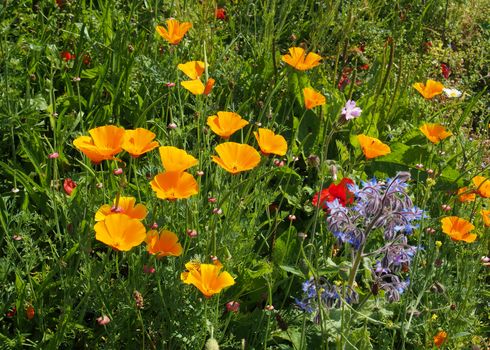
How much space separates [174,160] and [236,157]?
7.1 inches

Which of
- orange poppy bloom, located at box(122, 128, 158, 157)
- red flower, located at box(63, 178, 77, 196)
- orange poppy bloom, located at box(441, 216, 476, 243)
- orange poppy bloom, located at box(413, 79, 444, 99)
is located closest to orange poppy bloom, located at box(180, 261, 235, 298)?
orange poppy bloom, located at box(122, 128, 158, 157)

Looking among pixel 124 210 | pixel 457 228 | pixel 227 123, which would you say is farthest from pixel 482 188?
pixel 124 210

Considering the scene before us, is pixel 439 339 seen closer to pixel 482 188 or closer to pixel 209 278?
pixel 482 188

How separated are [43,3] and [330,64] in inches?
59.7

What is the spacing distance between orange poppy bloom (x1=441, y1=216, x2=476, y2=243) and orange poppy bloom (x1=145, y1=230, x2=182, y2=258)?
907mm

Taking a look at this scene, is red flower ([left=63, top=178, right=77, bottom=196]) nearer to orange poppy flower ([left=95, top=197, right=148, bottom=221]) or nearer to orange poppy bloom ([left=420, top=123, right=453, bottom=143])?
orange poppy flower ([left=95, top=197, right=148, bottom=221])

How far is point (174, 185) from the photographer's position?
1.67 metres

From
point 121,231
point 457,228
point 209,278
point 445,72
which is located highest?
point 121,231

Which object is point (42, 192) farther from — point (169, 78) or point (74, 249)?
point (169, 78)

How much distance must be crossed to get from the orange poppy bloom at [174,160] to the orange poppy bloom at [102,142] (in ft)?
0.35

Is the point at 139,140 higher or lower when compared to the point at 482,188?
higher

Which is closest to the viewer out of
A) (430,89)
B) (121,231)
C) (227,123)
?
(121,231)

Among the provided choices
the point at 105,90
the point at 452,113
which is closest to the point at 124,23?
the point at 105,90

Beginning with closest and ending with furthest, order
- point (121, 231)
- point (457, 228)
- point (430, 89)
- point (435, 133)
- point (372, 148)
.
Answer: point (121, 231), point (372, 148), point (457, 228), point (435, 133), point (430, 89)
